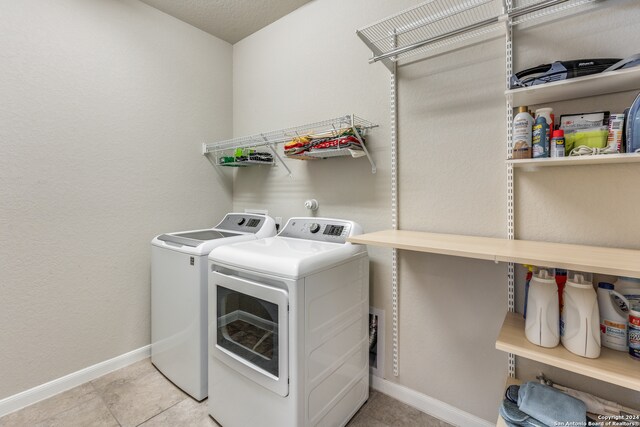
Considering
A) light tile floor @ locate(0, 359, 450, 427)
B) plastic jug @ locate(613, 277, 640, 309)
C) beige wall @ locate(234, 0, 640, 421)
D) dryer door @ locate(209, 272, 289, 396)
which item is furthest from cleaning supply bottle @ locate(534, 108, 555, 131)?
light tile floor @ locate(0, 359, 450, 427)

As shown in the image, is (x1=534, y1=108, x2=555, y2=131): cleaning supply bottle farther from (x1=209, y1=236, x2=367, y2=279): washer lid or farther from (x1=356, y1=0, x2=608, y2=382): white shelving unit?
(x1=209, y1=236, x2=367, y2=279): washer lid

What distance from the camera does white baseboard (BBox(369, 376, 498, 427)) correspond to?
151cm

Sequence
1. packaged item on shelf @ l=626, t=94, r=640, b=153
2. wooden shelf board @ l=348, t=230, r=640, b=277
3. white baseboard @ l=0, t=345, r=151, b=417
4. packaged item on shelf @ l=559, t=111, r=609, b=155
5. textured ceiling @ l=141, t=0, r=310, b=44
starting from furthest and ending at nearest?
1. textured ceiling @ l=141, t=0, r=310, b=44
2. white baseboard @ l=0, t=345, r=151, b=417
3. packaged item on shelf @ l=559, t=111, r=609, b=155
4. packaged item on shelf @ l=626, t=94, r=640, b=153
5. wooden shelf board @ l=348, t=230, r=640, b=277

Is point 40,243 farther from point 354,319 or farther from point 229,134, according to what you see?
point 354,319

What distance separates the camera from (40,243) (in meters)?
1.76

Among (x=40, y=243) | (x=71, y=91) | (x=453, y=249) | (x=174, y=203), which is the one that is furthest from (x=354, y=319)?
(x=71, y=91)

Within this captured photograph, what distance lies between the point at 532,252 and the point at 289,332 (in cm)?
99

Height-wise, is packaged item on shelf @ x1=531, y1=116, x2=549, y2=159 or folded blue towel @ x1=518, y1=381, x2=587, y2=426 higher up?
packaged item on shelf @ x1=531, y1=116, x2=549, y2=159

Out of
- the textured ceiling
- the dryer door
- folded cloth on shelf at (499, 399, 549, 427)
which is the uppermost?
the textured ceiling

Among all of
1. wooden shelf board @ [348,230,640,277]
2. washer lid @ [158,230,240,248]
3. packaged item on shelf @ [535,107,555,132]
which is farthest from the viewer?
washer lid @ [158,230,240,248]

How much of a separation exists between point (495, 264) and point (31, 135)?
2.71 m

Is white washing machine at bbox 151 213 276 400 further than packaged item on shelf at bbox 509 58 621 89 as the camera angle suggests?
Yes

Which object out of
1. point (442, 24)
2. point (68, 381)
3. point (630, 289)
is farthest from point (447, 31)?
point (68, 381)

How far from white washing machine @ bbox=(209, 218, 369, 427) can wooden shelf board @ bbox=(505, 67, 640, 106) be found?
1.02 m
